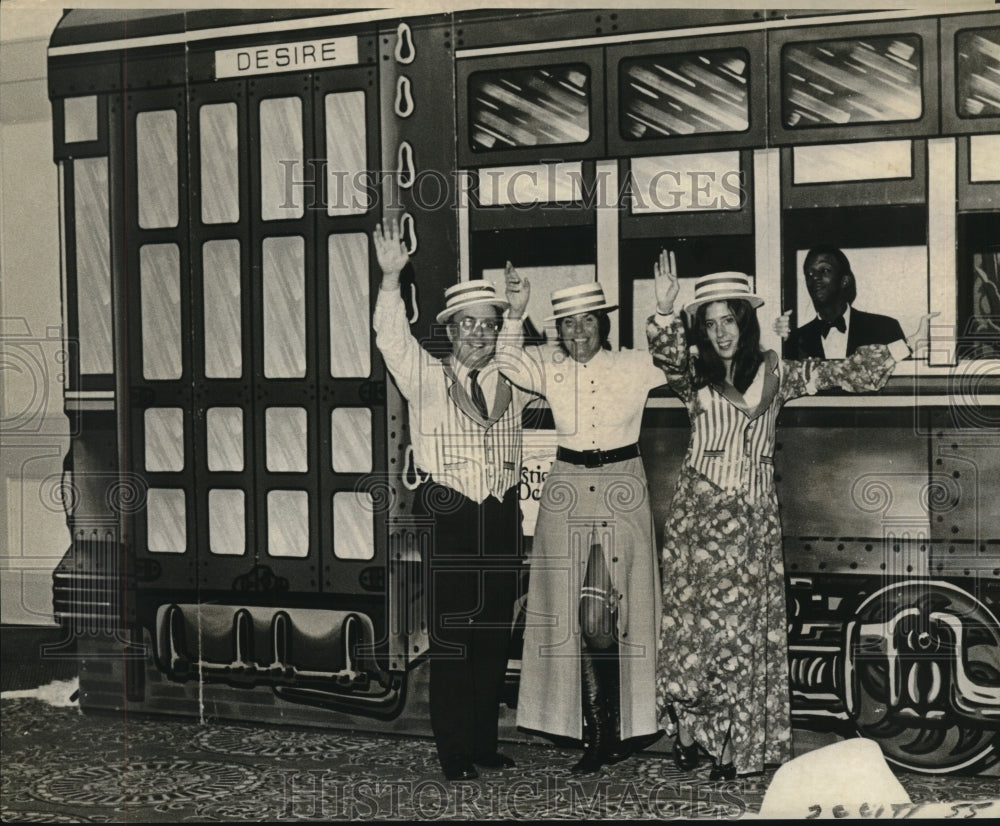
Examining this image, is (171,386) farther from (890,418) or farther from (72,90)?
(890,418)

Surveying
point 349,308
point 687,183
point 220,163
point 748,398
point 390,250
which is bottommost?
point 748,398

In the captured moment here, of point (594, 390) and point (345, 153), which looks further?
point (345, 153)

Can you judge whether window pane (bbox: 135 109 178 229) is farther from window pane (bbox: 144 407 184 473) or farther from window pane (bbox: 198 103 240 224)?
window pane (bbox: 144 407 184 473)

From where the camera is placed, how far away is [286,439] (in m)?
3.94

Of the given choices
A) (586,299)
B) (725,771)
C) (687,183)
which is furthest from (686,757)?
(687,183)

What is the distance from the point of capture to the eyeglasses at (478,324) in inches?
Result: 147

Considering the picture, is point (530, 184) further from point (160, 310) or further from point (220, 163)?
point (160, 310)

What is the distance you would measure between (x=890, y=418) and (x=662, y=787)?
1567mm

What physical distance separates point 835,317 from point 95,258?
9.38 feet

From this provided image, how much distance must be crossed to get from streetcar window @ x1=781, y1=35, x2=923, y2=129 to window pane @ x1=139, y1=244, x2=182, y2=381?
2399mm

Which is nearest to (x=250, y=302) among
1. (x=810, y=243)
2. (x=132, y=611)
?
(x=132, y=611)

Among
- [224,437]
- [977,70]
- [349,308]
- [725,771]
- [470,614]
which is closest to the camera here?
[977,70]

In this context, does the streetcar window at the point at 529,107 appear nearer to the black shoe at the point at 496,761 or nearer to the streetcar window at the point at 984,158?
the streetcar window at the point at 984,158

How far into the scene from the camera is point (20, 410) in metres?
4.02
